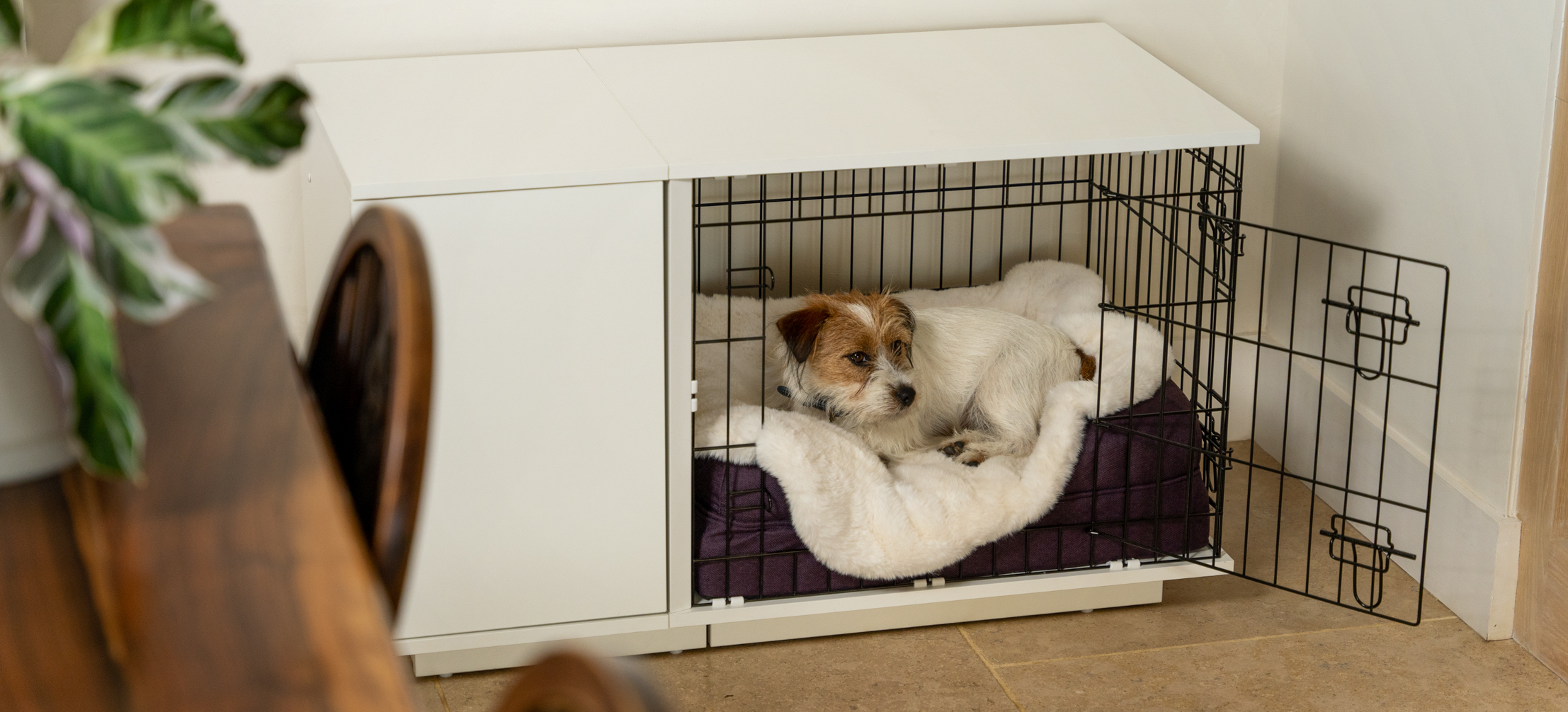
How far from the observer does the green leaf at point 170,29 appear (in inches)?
35.3

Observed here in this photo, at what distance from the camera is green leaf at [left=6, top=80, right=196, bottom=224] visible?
0.78 meters

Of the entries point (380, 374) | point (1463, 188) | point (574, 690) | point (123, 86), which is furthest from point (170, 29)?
point (1463, 188)

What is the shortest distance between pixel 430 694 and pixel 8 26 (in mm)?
1459

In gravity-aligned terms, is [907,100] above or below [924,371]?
above

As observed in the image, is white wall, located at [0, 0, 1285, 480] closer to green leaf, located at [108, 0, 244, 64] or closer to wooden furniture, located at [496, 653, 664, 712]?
green leaf, located at [108, 0, 244, 64]

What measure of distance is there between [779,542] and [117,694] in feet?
4.90

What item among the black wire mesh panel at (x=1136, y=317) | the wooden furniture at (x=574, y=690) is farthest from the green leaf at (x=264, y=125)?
the black wire mesh panel at (x=1136, y=317)

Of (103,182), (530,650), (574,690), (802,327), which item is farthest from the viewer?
(802,327)

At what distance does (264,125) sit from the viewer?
35.2 inches

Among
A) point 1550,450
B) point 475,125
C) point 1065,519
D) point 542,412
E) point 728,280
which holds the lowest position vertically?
point 1065,519

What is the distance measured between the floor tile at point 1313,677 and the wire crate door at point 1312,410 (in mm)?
90

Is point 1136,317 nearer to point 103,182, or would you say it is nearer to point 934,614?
point 934,614

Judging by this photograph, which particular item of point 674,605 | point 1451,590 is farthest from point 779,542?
point 1451,590

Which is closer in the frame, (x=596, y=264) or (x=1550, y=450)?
(x=596, y=264)
